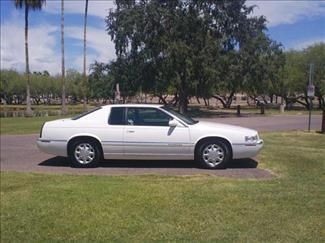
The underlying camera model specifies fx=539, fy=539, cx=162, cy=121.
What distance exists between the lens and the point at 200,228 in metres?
6.68

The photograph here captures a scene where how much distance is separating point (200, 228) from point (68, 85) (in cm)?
11221

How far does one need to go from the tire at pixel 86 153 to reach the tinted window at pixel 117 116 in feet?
2.08

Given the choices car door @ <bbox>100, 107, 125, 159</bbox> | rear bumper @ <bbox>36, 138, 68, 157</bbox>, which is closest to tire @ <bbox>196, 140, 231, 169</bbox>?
car door @ <bbox>100, 107, 125, 159</bbox>

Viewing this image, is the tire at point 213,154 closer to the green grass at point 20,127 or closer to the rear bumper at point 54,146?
the rear bumper at point 54,146

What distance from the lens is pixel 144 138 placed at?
11.5 m

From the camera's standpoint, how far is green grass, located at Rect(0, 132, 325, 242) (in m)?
6.27

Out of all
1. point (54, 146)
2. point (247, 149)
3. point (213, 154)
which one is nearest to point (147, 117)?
point (213, 154)

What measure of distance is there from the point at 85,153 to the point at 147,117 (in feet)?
5.34

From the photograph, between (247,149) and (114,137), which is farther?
(114,137)

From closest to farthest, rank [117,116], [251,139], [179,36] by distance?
[251,139]
[117,116]
[179,36]

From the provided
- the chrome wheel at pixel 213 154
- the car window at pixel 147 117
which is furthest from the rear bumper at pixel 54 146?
the chrome wheel at pixel 213 154

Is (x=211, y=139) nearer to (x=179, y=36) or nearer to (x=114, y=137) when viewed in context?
(x=114, y=137)

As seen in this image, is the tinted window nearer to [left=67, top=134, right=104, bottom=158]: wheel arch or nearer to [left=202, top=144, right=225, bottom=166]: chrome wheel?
[left=67, top=134, right=104, bottom=158]: wheel arch

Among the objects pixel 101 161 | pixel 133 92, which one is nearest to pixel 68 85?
pixel 133 92
